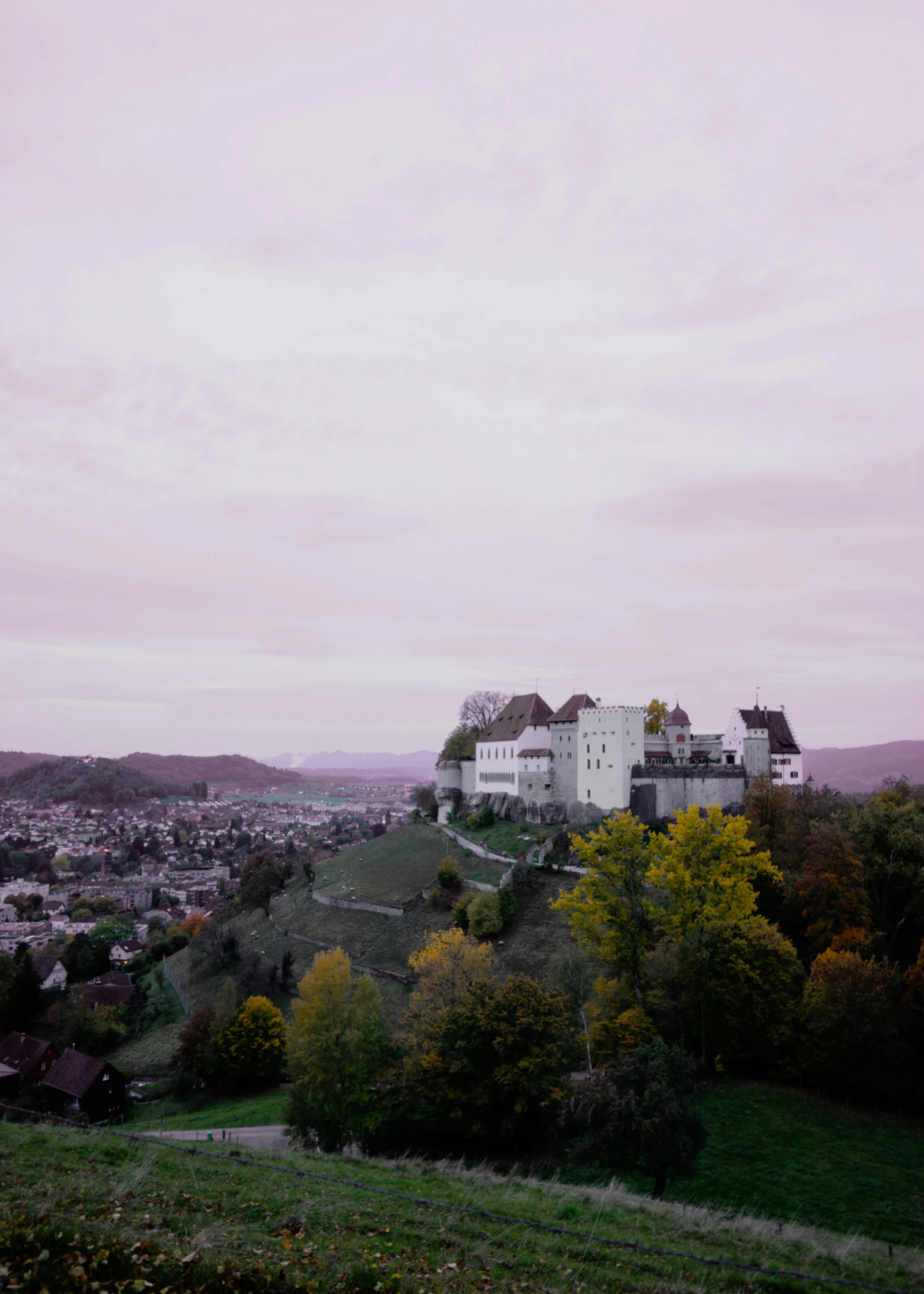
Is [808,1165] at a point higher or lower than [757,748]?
lower

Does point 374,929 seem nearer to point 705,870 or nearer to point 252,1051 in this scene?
point 252,1051

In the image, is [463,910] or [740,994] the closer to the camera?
[740,994]

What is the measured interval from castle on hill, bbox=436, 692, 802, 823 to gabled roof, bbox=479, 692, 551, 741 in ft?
0.33

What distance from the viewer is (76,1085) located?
3600 centimetres

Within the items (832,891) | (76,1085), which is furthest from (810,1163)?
(76,1085)

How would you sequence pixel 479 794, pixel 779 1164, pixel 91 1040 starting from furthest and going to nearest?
1. pixel 479 794
2. pixel 91 1040
3. pixel 779 1164

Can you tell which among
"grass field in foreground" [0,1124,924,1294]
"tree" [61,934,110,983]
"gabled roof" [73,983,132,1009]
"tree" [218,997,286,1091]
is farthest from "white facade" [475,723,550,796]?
"grass field in foreground" [0,1124,924,1294]

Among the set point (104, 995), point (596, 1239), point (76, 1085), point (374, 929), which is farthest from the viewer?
point (104, 995)

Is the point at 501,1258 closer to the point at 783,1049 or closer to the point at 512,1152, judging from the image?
the point at 512,1152

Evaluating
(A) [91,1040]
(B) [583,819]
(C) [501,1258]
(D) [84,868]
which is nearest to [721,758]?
(B) [583,819]

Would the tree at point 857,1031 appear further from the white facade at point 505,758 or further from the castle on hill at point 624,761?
the white facade at point 505,758

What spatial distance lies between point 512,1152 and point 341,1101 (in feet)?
16.6

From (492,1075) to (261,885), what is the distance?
4623 cm

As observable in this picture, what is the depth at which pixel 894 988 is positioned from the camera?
23766 mm
